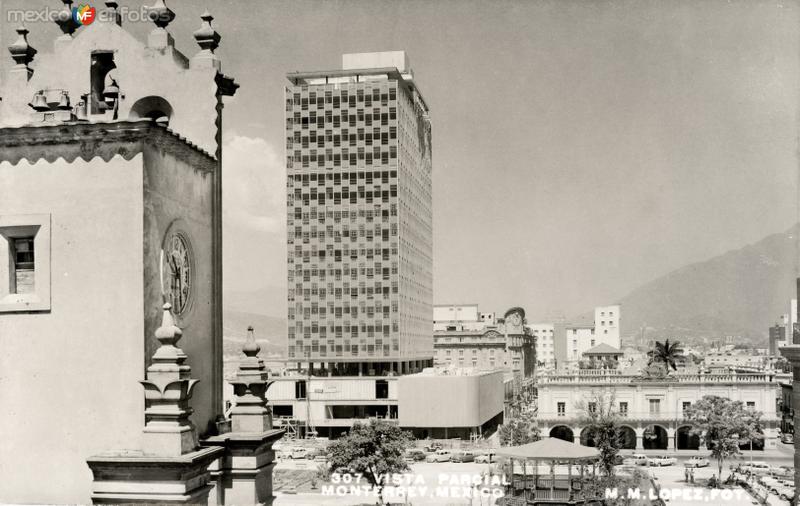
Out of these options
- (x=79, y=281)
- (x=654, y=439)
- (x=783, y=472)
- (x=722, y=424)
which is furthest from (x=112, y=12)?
(x=654, y=439)

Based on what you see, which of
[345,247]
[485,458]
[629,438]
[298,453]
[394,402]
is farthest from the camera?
[345,247]

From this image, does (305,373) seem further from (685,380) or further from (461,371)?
(685,380)

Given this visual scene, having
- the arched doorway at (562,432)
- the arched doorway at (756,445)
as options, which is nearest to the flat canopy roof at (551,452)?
the arched doorway at (562,432)

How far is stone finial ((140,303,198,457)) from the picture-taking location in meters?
8.21

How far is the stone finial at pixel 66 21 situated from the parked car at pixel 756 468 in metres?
66.0

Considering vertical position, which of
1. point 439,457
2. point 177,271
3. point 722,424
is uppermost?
point 177,271

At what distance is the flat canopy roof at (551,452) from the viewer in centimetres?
3966

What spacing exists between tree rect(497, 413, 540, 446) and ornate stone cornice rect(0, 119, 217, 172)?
66491 mm

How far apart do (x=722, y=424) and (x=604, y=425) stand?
1160cm

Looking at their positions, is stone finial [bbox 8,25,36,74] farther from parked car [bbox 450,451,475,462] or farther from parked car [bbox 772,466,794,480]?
parked car [bbox 450,451,475,462]

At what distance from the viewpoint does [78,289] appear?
8.84m

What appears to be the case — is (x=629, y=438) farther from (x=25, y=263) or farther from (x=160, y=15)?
(x=25, y=263)

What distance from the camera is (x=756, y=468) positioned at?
6981cm

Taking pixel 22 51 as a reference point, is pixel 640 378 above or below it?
below
